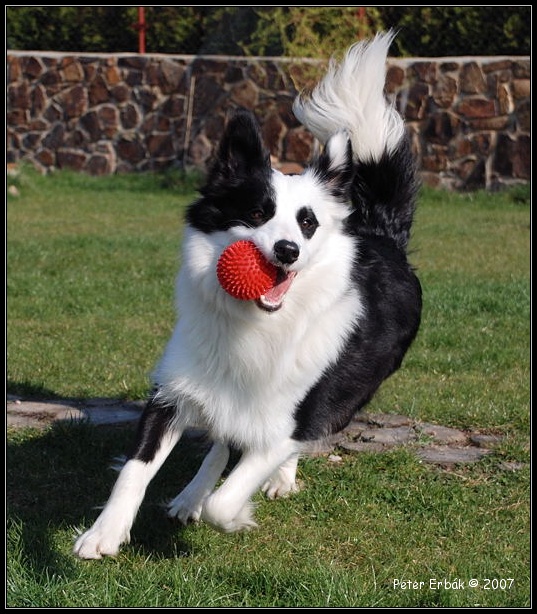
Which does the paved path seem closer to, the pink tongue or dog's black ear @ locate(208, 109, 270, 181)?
the pink tongue

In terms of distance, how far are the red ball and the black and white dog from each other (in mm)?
38

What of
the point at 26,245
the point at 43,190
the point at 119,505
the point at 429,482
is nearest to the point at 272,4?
the point at 43,190

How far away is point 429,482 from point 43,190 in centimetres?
1036

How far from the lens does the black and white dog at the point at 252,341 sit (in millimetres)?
3307

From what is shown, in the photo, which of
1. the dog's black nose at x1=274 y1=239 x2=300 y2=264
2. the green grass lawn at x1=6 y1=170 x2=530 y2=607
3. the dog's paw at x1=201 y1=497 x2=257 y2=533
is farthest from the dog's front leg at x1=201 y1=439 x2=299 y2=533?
the dog's black nose at x1=274 y1=239 x2=300 y2=264

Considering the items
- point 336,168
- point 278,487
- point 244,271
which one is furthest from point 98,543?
point 336,168

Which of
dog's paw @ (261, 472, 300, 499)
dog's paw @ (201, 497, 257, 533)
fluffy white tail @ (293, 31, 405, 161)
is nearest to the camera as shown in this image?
dog's paw @ (201, 497, 257, 533)

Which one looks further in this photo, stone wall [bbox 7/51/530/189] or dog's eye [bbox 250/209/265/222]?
stone wall [bbox 7/51/530/189]

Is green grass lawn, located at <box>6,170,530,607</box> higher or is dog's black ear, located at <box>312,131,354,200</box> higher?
dog's black ear, located at <box>312,131,354,200</box>

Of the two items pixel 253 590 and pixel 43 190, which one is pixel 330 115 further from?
pixel 43 190

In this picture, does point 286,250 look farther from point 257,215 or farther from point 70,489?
point 70,489

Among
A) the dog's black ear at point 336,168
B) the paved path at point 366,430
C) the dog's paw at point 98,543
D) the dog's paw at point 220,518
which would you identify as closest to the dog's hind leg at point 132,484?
the dog's paw at point 98,543

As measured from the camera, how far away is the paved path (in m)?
4.56

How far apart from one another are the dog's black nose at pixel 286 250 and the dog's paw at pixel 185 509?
1151 mm
